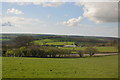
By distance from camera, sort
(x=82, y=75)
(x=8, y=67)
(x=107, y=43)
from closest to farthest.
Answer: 1. (x=82, y=75)
2. (x=8, y=67)
3. (x=107, y=43)

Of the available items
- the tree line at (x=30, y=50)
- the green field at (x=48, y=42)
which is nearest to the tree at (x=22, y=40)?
the tree line at (x=30, y=50)

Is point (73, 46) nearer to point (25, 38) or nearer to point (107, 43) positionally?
point (107, 43)

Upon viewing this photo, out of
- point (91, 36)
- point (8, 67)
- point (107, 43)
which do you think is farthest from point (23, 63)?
point (107, 43)

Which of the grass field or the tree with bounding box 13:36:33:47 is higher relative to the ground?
the tree with bounding box 13:36:33:47

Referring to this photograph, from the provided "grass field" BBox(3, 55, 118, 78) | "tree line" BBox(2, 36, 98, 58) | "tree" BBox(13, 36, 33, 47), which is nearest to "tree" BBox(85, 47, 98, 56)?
"tree line" BBox(2, 36, 98, 58)

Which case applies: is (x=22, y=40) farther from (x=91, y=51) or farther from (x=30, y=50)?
(x=91, y=51)

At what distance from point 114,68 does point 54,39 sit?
339cm

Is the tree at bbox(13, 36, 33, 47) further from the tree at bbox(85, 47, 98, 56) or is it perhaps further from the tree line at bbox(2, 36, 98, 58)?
the tree at bbox(85, 47, 98, 56)

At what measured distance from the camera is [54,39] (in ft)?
26.2

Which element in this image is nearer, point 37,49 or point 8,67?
point 8,67

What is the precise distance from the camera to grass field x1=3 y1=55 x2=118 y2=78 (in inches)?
253

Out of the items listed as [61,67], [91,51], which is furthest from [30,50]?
[91,51]

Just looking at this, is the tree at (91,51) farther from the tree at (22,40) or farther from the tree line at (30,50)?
the tree at (22,40)

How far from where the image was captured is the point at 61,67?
7312 mm
